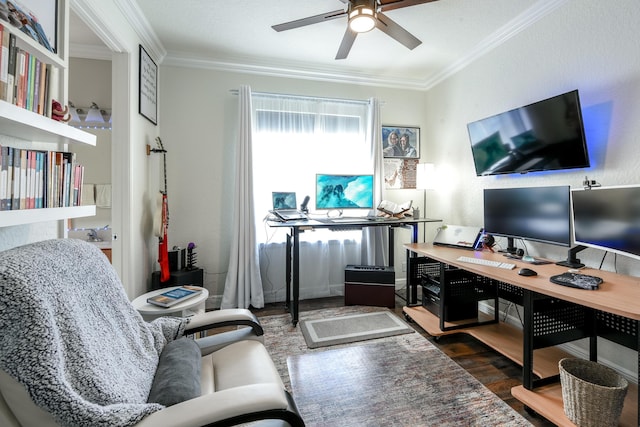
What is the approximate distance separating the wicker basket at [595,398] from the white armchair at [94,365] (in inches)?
55.9

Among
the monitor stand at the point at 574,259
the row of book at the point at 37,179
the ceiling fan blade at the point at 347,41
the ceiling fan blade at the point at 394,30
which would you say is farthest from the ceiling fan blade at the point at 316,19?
the monitor stand at the point at 574,259

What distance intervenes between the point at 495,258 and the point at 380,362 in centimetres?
118

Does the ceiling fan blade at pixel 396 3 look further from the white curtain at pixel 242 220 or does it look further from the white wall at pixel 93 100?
the white wall at pixel 93 100

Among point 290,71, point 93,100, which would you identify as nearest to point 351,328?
point 290,71

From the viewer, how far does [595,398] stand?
4.40 feet

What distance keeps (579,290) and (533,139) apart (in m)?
1.25

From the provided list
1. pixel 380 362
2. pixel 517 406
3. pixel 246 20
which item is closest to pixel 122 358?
pixel 380 362

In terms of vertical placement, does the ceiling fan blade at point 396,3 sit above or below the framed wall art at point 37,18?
above

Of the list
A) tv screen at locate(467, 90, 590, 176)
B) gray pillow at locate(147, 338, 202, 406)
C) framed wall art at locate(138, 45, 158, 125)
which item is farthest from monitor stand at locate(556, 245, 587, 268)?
framed wall art at locate(138, 45, 158, 125)

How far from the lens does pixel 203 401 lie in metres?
0.82

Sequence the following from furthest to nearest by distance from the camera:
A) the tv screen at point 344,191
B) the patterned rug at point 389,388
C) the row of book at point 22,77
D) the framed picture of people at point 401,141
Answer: the framed picture of people at point 401,141
the tv screen at point 344,191
the patterned rug at point 389,388
the row of book at point 22,77

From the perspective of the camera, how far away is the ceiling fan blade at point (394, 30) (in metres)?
1.87

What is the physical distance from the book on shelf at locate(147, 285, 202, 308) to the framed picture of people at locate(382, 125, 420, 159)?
2590mm

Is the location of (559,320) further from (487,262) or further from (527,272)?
(487,262)
